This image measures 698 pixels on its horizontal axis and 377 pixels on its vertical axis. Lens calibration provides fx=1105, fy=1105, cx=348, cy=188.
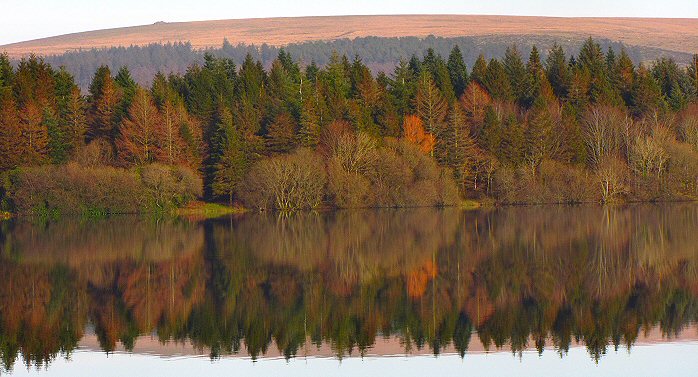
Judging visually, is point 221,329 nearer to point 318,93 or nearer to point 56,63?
point 318,93

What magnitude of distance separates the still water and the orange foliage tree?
39.3 meters

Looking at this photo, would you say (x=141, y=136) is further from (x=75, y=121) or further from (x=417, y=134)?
(x=417, y=134)

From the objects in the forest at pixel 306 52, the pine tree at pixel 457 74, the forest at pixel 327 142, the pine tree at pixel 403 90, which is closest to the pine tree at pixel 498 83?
the forest at pixel 327 142

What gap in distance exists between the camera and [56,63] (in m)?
181

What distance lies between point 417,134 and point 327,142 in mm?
7859

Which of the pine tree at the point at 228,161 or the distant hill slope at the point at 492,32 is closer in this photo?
the pine tree at the point at 228,161

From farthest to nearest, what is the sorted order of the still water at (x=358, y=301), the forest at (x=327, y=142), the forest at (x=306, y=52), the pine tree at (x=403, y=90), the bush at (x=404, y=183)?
the forest at (x=306, y=52) < the pine tree at (x=403, y=90) < the bush at (x=404, y=183) < the forest at (x=327, y=142) < the still water at (x=358, y=301)

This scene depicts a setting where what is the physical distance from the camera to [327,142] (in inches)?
3310

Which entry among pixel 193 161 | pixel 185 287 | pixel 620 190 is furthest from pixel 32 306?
pixel 620 190

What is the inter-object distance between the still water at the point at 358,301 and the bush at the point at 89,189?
27.5 metres

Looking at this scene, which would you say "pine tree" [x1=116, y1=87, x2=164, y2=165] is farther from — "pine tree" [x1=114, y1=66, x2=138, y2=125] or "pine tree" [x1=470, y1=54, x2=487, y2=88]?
"pine tree" [x1=470, y1=54, x2=487, y2=88]

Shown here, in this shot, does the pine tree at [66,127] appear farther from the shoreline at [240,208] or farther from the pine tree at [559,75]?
the pine tree at [559,75]

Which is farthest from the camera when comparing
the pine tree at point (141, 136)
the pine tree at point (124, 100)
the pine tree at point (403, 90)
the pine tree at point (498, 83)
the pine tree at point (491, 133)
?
the pine tree at point (498, 83)

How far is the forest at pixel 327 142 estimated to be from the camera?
7712 cm
